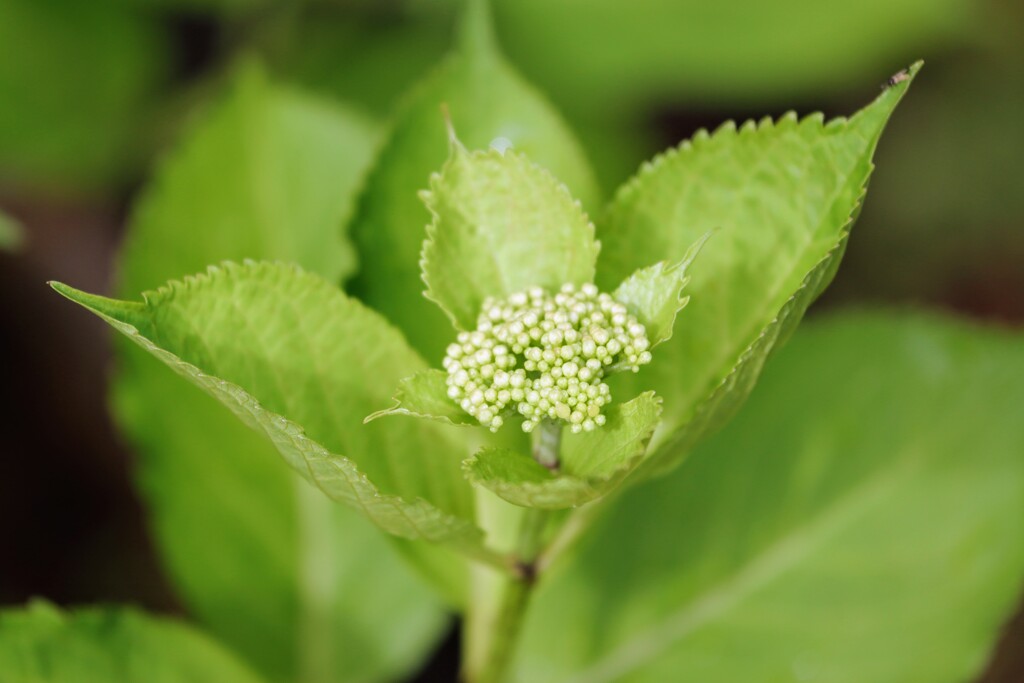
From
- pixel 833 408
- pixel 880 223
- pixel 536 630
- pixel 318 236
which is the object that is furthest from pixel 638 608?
pixel 880 223

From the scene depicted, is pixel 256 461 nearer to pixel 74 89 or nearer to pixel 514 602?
pixel 514 602

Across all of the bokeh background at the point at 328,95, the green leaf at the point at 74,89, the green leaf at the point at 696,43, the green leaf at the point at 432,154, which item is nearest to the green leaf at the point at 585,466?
the green leaf at the point at 432,154

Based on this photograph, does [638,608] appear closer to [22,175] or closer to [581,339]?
[581,339]

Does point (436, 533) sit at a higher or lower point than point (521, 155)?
lower

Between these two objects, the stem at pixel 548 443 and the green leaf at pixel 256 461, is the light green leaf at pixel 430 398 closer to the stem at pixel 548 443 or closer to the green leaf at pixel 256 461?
the stem at pixel 548 443

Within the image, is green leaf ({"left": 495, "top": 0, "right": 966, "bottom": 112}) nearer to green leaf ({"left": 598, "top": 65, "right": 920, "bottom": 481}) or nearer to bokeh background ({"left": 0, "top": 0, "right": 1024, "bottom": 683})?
bokeh background ({"left": 0, "top": 0, "right": 1024, "bottom": 683})

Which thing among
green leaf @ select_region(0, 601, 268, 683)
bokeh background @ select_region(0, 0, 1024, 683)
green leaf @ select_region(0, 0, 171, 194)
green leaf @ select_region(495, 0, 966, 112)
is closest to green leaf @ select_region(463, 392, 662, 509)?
green leaf @ select_region(0, 601, 268, 683)

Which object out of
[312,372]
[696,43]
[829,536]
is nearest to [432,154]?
[312,372]
